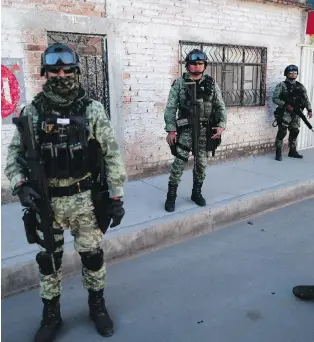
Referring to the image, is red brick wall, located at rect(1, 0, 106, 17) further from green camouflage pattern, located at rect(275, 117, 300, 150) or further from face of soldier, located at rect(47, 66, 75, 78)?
green camouflage pattern, located at rect(275, 117, 300, 150)

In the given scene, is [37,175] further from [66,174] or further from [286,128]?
[286,128]

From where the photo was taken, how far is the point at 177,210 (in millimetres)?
4160

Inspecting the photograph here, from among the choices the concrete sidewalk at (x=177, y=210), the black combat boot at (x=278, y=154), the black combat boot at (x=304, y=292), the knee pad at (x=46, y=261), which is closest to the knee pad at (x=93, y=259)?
the knee pad at (x=46, y=261)

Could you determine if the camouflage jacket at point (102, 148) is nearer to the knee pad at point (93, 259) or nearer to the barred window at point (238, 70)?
the knee pad at point (93, 259)

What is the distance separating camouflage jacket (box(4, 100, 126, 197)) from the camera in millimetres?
2164

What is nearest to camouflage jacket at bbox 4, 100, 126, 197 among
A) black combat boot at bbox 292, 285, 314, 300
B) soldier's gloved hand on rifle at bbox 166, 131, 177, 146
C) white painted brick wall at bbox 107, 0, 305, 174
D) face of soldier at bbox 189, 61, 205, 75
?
black combat boot at bbox 292, 285, 314, 300

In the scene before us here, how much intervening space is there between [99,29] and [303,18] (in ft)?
15.2

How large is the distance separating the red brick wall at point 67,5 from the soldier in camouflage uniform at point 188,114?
1.52 m

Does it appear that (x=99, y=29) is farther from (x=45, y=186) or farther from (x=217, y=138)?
(x=45, y=186)

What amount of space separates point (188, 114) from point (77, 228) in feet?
6.81

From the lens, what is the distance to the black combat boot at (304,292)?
271 cm

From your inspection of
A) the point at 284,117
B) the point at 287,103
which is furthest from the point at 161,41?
the point at 284,117

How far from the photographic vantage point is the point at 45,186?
2111mm

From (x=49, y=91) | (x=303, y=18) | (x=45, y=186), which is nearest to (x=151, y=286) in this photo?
(x=45, y=186)
